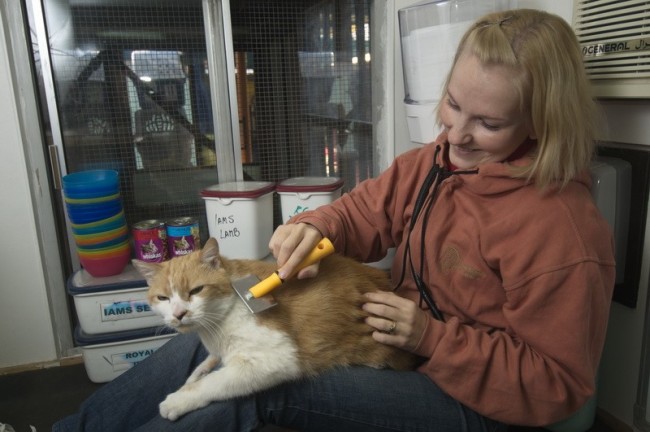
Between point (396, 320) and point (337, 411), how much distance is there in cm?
20

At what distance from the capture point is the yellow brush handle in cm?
89

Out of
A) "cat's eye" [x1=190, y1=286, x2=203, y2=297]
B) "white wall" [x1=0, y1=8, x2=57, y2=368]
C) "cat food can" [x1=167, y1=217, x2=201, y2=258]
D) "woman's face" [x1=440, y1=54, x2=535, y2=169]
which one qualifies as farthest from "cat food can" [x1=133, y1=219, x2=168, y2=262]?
"woman's face" [x1=440, y1=54, x2=535, y2=169]

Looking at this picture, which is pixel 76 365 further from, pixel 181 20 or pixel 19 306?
pixel 181 20

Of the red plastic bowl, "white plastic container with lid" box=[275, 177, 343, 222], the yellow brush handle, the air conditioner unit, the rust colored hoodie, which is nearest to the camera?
the rust colored hoodie

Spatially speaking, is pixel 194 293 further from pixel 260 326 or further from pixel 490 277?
pixel 490 277

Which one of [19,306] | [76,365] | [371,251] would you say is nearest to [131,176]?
[19,306]

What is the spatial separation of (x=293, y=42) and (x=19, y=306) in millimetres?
1486

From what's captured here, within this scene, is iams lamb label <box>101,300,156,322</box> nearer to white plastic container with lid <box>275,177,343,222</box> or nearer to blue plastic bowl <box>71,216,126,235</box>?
blue plastic bowl <box>71,216,126,235</box>

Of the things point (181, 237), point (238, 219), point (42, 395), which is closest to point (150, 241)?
point (181, 237)

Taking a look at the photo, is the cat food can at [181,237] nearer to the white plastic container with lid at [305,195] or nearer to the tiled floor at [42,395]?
the white plastic container with lid at [305,195]

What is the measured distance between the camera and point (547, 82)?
0.81 m

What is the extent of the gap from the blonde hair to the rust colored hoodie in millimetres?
47

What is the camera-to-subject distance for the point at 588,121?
0.86 metres

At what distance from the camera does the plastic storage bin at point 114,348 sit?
1726 millimetres
